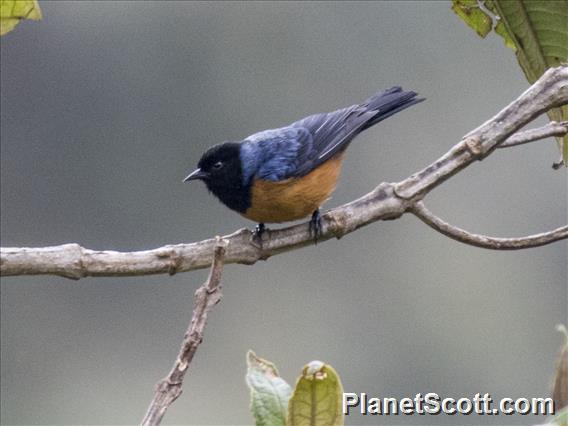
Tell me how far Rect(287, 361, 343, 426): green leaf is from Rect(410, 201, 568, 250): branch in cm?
100

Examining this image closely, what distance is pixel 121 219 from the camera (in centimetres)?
1766

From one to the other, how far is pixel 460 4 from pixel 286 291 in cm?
1519

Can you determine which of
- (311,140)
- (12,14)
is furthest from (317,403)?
(311,140)

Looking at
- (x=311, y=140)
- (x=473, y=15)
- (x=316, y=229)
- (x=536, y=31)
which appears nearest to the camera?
(x=536, y=31)

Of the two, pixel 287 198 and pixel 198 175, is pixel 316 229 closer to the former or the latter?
pixel 287 198

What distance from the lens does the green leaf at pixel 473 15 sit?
2722mm

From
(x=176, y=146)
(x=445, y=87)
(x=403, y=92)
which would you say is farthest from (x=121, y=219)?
(x=403, y=92)

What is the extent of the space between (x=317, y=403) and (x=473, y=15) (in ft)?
4.46

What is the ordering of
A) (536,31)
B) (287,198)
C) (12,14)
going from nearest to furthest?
(12,14)
(536,31)
(287,198)

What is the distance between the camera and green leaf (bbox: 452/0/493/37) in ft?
8.93

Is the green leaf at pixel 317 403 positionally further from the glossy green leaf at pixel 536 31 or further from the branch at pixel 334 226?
the glossy green leaf at pixel 536 31

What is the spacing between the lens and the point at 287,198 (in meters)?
4.06

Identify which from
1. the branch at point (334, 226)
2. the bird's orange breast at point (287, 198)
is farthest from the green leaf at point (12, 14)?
the bird's orange breast at point (287, 198)

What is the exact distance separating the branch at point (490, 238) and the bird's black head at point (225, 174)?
1470 millimetres
